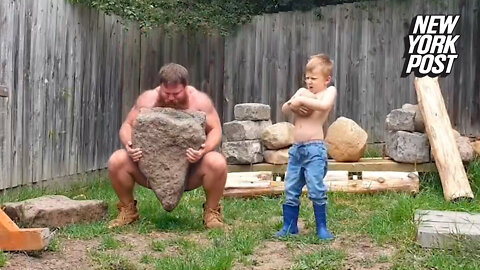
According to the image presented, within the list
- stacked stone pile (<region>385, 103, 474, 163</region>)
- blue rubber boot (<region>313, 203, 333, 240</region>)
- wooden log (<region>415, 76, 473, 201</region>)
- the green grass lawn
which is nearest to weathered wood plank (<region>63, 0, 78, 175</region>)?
the green grass lawn

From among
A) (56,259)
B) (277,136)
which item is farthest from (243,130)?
(56,259)

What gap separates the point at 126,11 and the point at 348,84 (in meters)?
2.96

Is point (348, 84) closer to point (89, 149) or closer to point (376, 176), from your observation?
point (376, 176)

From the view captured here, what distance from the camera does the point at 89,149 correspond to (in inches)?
328

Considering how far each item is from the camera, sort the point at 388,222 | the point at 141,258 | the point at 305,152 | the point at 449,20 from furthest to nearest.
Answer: the point at 449,20 → the point at 388,222 → the point at 305,152 → the point at 141,258

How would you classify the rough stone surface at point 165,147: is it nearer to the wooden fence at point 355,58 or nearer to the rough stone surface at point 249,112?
the rough stone surface at point 249,112

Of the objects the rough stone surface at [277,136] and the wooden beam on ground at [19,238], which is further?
the rough stone surface at [277,136]

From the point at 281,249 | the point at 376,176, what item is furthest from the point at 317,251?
the point at 376,176

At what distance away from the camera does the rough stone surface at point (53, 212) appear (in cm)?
520

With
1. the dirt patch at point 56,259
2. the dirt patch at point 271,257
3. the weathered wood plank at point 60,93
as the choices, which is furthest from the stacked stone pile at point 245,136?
the dirt patch at point 56,259

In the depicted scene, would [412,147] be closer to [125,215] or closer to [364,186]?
[364,186]

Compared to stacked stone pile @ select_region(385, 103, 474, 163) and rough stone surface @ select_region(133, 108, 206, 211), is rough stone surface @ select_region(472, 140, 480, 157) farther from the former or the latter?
rough stone surface @ select_region(133, 108, 206, 211)

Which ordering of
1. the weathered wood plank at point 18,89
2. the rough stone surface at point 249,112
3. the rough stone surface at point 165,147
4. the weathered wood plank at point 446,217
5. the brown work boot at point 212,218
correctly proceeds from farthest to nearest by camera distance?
the rough stone surface at point 249,112
the weathered wood plank at point 18,89
the brown work boot at point 212,218
the rough stone surface at point 165,147
the weathered wood plank at point 446,217

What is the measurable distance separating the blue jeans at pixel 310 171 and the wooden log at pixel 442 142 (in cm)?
212
